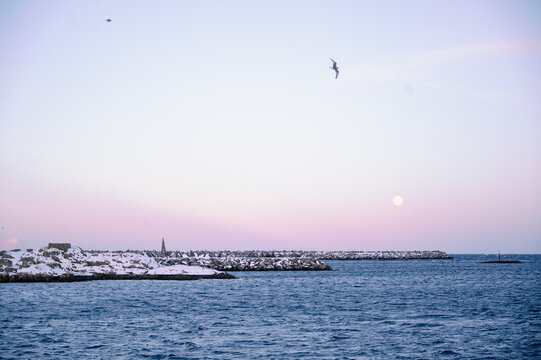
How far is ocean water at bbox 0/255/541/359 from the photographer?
23.8 meters

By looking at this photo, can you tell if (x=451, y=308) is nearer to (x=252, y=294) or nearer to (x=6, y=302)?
(x=252, y=294)

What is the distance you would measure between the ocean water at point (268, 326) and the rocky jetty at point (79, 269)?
19.5 meters

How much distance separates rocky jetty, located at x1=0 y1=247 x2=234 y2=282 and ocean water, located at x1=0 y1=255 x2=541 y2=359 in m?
19.5

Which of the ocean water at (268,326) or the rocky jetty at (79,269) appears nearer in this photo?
the ocean water at (268,326)

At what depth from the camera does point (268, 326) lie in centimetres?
3119

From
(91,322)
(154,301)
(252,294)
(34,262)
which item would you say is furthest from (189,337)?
(34,262)

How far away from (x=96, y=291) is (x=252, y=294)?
15905mm

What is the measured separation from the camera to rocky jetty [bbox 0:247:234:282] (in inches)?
2773

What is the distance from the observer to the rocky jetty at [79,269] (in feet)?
231

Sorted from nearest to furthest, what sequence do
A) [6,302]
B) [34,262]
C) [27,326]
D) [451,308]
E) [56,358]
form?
[56,358], [27,326], [451,308], [6,302], [34,262]

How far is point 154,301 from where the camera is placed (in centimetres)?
4569

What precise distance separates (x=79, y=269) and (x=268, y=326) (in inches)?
2081

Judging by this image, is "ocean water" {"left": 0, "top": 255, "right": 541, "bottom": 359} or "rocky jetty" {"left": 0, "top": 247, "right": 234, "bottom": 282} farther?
"rocky jetty" {"left": 0, "top": 247, "right": 234, "bottom": 282}

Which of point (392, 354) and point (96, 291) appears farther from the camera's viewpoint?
point (96, 291)
